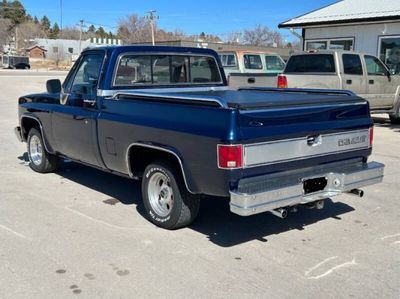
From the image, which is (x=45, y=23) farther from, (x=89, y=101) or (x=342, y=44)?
(x=89, y=101)

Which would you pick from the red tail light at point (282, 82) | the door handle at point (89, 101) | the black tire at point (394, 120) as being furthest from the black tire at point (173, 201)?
the black tire at point (394, 120)

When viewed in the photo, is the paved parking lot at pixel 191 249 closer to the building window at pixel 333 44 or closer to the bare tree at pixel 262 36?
the building window at pixel 333 44

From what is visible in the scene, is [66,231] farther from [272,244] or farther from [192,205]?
[272,244]

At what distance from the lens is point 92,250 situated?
15.6 feet

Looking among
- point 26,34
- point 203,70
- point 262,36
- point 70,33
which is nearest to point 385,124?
point 203,70

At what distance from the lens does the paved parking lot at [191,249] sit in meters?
4.01

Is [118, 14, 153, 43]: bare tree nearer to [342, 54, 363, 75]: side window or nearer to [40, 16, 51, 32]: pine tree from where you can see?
[342, 54, 363, 75]: side window

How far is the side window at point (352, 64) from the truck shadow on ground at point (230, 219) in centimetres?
765

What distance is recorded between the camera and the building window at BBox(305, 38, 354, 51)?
63.1ft

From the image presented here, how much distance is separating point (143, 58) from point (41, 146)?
2404mm

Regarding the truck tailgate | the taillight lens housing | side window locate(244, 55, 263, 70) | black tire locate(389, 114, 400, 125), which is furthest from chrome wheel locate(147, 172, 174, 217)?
side window locate(244, 55, 263, 70)

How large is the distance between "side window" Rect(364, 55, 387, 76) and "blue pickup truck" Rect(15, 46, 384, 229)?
7.99 metres

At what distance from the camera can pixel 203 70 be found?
7.13m

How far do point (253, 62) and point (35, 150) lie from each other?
1260cm
